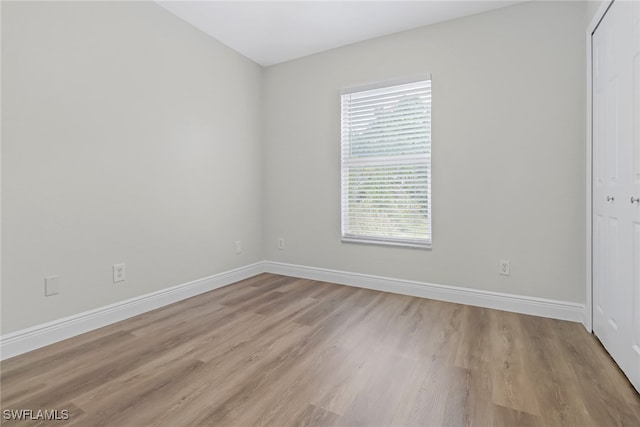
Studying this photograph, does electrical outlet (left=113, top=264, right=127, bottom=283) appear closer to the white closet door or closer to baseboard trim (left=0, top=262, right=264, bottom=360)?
baseboard trim (left=0, top=262, right=264, bottom=360)

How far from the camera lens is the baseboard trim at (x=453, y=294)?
241 centimetres

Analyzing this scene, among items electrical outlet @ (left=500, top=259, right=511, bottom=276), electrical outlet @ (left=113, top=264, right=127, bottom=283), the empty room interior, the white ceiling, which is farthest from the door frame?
electrical outlet @ (left=113, top=264, right=127, bottom=283)

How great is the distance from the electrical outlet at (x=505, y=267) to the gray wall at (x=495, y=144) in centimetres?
3

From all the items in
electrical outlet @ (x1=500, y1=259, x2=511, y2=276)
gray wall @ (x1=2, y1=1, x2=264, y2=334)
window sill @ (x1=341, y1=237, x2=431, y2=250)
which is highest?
gray wall @ (x1=2, y1=1, x2=264, y2=334)

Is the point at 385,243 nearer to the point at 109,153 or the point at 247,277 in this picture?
the point at 247,277

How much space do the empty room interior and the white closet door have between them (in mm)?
20

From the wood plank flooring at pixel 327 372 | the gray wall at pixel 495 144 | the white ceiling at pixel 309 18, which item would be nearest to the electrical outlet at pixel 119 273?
the wood plank flooring at pixel 327 372

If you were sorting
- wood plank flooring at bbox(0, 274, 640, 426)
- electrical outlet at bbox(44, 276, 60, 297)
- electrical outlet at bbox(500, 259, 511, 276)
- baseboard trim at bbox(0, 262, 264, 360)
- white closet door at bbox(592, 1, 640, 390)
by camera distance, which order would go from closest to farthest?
1. wood plank flooring at bbox(0, 274, 640, 426)
2. white closet door at bbox(592, 1, 640, 390)
3. baseboard trim at bbox(0, 262, 264, 360)
4. electrical outlet at bbox(44, 276, 60, 297)
5. electrical outlet at bbox(500, 259, 511, 276)

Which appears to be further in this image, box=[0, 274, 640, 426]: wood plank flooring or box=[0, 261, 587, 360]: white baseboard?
box=[0, 261, 587, 360]: white baseboard

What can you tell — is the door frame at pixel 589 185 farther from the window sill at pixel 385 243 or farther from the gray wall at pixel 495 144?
the window sill at pixel 385 243

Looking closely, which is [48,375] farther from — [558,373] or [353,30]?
[353,30]

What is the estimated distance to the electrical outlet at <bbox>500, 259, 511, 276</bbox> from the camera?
8.48ft

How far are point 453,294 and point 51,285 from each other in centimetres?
306

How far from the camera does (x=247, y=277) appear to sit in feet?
11.8
